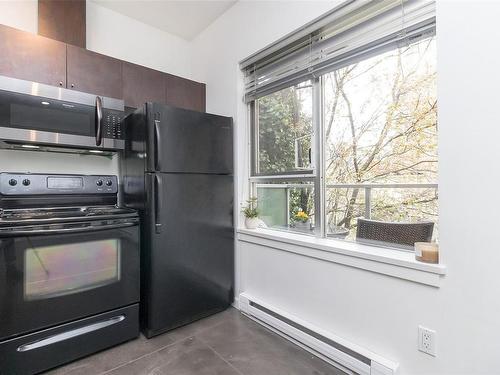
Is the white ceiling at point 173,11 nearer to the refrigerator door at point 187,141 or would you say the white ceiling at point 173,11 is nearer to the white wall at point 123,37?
the white wall at point 123,37

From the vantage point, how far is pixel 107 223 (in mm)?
1737

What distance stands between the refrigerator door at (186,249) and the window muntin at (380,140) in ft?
2.52

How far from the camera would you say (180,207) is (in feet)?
6.44

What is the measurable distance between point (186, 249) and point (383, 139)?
61.0 inches

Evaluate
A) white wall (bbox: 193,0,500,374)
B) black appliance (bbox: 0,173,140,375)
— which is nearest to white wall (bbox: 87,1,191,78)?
black appliance (bbox: 0,173,140,375)

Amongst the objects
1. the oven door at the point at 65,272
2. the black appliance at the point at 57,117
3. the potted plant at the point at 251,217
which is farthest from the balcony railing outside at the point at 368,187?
the black appliance at the point at 57,117

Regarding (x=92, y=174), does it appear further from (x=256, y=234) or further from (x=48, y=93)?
(x=256, y=234)

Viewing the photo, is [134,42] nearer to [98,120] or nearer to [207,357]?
[98,120]

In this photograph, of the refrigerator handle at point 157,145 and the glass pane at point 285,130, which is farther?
the glass pane at point 285,130

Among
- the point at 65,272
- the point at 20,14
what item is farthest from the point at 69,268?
the point at 20,14

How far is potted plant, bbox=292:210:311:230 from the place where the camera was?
2.01 m

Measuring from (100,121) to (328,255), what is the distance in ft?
6.06

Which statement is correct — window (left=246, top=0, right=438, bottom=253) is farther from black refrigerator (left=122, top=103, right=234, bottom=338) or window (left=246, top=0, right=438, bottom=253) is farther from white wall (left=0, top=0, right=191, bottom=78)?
white wall (left=0, top=0, right=191, bottom=78)

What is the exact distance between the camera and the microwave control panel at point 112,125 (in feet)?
6.64
